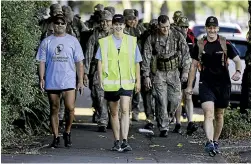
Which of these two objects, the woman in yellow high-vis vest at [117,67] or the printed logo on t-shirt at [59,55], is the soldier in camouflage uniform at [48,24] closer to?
the printed logo on t-shirt at [59,55]

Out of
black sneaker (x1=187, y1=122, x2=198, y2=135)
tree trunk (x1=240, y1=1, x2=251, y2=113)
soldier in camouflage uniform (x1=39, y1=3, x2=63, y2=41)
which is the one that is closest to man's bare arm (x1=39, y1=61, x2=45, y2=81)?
soldier in camouflage uniform (x1=39, y1=3, x2=63, y2=41)

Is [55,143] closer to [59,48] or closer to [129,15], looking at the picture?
[59,48]

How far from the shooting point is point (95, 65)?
15.2 meters

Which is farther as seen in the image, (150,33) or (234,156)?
(150,33)

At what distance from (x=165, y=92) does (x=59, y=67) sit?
8.74 feet

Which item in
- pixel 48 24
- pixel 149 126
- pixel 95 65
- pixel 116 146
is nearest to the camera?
pixel 116 146

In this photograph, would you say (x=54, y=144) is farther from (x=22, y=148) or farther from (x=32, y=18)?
(x=32, y=18)

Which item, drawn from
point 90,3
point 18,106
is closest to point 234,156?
point 18,106

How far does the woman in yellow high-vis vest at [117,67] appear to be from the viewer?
12.2m

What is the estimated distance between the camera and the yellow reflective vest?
40.1 ft

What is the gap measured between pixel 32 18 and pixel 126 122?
2.35 meters

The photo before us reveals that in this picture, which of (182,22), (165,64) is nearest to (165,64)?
(165,64)

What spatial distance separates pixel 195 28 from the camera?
114ft

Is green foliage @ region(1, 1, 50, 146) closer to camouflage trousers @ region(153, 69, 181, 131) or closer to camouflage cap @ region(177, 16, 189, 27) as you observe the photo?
camouflage trousers @ region(153, 69, 181, 131)
